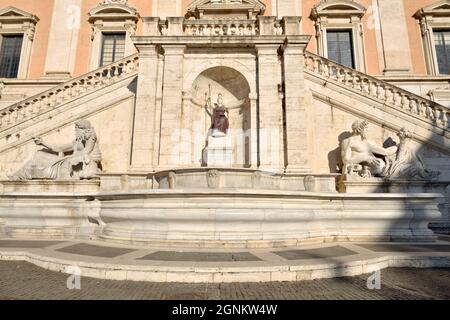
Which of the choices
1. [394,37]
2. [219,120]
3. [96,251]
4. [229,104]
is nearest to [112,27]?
[229,104]

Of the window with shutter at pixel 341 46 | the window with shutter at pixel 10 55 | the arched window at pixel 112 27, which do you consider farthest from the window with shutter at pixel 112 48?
the window with shutter at pixel 341 46

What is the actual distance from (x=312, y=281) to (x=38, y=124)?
11.6 metres

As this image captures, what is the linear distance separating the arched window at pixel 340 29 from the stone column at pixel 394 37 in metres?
1.35

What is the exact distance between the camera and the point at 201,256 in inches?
203

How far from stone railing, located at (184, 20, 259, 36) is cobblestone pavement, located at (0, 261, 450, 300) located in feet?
32.3

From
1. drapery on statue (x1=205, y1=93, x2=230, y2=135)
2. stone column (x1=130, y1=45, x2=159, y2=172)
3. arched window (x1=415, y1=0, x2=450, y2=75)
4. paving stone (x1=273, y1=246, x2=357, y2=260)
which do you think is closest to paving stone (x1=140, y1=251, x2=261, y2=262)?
paving stone (x1=273, y1=246, x2=357, y2=260)

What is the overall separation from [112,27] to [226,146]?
12582mm

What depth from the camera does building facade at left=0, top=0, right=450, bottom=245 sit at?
22.8 ft

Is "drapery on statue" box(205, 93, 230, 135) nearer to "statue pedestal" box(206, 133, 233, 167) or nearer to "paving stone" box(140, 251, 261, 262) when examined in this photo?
"statue pedestal" box(206, 133, 233, 167)

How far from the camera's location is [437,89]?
15406 mm

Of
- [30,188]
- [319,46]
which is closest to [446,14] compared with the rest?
[319,46]

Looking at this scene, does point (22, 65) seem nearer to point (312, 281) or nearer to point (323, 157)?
point (323, 157)

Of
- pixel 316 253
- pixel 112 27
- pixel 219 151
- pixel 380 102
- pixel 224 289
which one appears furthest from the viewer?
pixel 112 27

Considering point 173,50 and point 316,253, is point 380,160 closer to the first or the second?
point 316,253
